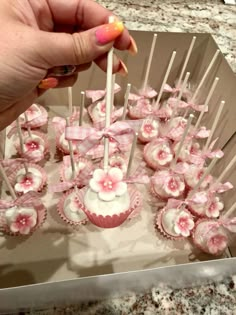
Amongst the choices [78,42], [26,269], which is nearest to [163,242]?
[26,269]

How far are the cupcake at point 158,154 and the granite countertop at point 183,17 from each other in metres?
0.33

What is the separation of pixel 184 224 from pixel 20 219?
16.3 inches

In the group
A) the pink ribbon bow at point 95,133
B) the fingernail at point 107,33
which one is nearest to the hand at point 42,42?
the fingernail at point 107,33

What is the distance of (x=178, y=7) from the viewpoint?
1.31m

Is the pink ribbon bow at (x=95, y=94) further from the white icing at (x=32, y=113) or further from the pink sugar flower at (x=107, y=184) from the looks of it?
the pink sugar flower at (x=107, y=184)

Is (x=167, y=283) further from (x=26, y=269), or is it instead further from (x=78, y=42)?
(x=78, y=42)

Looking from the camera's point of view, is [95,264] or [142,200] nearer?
[95,264]

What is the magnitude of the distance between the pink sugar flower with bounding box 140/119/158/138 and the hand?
1.27 ft

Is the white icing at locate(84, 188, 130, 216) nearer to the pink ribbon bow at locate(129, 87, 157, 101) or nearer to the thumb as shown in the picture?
the thumb

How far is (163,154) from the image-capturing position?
1050 millimetres

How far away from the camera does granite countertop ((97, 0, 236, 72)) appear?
117cm

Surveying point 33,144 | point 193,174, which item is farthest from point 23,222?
point 193,174

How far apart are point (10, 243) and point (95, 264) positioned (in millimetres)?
226

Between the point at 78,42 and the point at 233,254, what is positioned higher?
the point at 78,42
